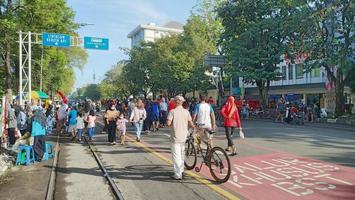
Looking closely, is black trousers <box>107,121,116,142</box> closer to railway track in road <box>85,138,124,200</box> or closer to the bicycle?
railway track in road <box>85,138,124,200</box>

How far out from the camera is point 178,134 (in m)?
9.50

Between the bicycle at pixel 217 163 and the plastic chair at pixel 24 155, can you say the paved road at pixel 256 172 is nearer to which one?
the bicycle at pixel 217 163

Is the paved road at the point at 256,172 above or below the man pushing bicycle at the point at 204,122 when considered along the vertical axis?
below

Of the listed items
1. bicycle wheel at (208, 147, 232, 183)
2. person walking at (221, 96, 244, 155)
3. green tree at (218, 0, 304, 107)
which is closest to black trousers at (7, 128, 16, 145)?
person walking at (221, 96, 244, 155)

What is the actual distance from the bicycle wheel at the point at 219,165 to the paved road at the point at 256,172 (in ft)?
0.61

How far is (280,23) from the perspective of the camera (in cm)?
3372

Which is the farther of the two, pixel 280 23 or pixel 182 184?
pixel 280 23

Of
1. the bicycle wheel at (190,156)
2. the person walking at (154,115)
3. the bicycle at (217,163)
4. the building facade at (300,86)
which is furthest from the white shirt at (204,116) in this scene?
the building facade at (300,86)

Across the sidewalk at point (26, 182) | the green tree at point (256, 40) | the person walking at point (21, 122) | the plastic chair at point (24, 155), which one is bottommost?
the sidewalk at point (26, 182)

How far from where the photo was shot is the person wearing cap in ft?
30.6

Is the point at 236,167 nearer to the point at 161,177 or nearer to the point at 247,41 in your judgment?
the point at 161,177

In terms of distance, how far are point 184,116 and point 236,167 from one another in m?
2.12

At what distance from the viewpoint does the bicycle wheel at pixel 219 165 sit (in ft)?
29.4

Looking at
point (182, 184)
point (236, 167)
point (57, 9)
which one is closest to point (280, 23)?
point (57, 9)
